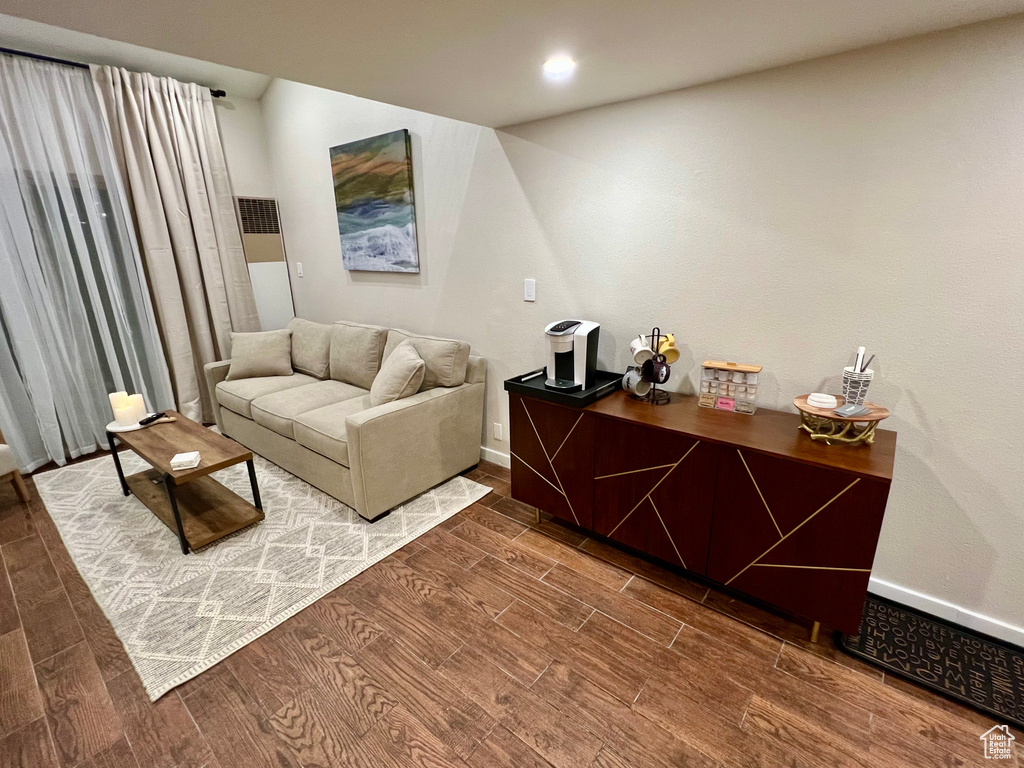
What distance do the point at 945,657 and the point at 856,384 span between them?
1.04 meters

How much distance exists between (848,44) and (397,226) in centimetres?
257

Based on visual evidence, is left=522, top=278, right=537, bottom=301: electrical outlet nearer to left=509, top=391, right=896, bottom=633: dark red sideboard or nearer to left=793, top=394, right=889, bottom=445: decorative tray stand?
left=509, top=391, right=896, bottom=633: dark red sideboard

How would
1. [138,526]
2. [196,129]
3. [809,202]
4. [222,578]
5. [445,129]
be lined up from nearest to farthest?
[809,202]
[222,578]
[138,526]
[445,129]
[196,129]

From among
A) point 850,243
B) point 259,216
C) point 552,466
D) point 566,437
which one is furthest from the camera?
point 259,216

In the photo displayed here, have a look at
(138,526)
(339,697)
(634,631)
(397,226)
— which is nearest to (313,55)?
(397,226)

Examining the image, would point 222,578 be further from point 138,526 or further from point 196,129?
point 196,129

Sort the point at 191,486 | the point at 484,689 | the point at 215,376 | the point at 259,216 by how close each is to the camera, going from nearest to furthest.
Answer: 1. the point at 484,689
2. the point at 191,486
3. the point at 215,376
4. the point at 259,216

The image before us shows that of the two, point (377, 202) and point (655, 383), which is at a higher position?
point (377, 202)

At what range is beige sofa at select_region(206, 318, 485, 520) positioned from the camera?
2492 mm

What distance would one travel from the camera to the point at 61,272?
10.2 ft

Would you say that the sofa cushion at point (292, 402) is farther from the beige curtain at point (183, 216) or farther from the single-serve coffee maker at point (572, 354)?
the single-serve coffee maker at point (572, 354)

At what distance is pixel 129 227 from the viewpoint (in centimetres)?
332

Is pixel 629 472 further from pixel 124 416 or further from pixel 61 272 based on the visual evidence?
pixel 61 272

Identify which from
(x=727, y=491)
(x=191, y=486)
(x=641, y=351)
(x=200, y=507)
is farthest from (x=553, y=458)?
(x=191, y=486)
